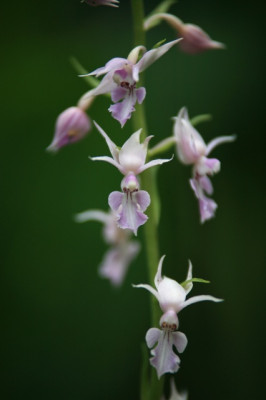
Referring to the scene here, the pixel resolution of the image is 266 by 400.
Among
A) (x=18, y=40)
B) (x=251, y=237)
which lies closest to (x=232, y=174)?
(x=251, y=237)

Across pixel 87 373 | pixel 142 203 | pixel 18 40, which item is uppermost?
pixel 18 40

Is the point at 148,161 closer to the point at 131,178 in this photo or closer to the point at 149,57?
the point at 131,178

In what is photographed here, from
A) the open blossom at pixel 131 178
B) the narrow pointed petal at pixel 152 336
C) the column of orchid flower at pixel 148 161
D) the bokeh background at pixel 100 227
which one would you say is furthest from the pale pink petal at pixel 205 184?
the bokeh background at pixel 100 227

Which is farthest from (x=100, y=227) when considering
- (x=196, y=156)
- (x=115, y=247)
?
(x=196, y=156)

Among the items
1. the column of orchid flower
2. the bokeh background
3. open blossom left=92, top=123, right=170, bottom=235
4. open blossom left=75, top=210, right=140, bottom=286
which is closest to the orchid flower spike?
the column of orchid flower

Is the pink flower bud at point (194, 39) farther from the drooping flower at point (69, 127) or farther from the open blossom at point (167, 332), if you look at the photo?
the open blossom at point (167, 332)

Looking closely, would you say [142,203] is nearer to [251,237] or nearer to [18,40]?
[251,237]
